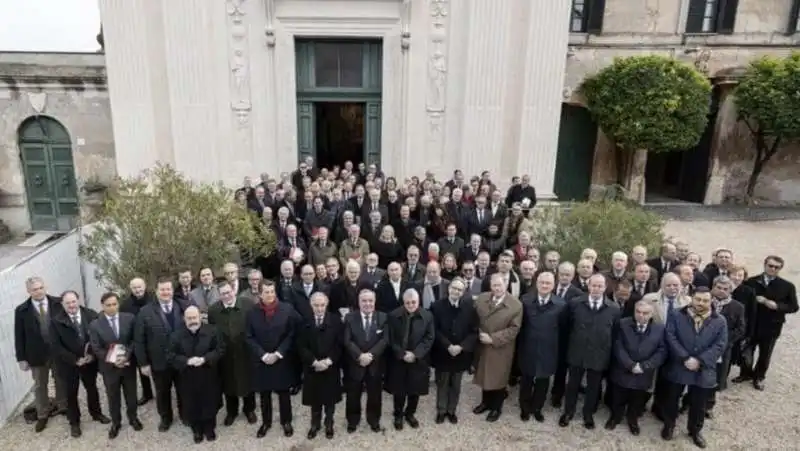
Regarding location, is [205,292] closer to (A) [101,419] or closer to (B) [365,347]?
(A) [101,419]

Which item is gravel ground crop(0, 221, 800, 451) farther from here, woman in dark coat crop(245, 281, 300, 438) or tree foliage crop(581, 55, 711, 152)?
tree foliage crop(581, 55, 711, 152)

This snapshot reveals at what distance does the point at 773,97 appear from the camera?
45.1 feet

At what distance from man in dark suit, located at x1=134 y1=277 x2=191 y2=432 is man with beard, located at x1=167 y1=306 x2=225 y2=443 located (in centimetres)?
15

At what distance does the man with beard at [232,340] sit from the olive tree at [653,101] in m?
11.2

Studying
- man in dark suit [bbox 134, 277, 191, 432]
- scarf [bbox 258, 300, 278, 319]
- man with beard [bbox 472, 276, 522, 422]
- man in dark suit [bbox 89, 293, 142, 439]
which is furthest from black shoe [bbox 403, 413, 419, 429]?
man in dark suit [bbox 89, 293, 142, 439]

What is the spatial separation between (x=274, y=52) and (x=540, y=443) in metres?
9.16

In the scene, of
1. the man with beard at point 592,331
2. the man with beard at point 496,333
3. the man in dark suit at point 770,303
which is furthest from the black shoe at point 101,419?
the man in dark suit at point 770,303

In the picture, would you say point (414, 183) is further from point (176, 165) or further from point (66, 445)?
point (66, 445)

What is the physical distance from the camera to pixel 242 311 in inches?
209

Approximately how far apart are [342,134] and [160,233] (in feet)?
27.7

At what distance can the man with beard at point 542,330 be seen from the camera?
5336mm

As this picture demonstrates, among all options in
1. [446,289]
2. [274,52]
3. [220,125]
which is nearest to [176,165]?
[220,125]

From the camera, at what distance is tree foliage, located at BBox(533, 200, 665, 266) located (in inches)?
298

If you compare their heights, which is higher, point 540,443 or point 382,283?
point 382,283
